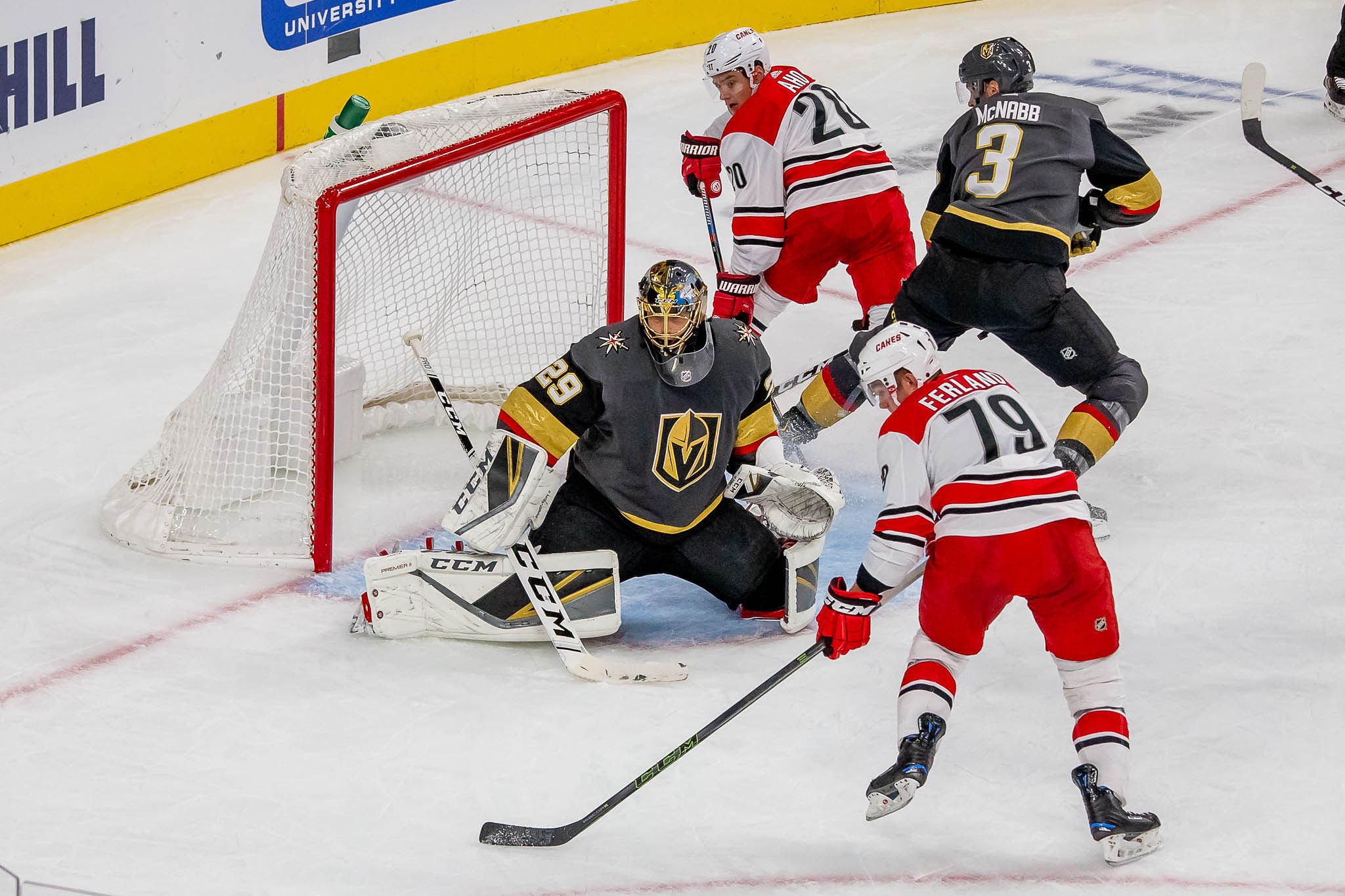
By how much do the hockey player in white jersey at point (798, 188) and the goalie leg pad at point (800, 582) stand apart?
83cm

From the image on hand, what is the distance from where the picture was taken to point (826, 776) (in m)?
3.27

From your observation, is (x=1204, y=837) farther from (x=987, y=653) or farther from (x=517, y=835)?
(x=517, y=835)

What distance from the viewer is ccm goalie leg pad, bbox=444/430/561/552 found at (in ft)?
11.7

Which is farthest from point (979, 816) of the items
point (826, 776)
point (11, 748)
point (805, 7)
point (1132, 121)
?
point (805, 7)

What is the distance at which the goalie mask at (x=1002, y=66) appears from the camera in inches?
166

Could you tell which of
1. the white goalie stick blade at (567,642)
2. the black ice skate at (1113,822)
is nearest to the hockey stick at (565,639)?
the white goalie stick blade at (567,642)

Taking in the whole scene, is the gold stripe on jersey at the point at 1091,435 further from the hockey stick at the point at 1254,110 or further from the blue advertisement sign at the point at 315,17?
the blue advertisement sign at the point at 315,17

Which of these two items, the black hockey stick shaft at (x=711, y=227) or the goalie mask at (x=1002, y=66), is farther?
the black hockey stick shaft at (x=711, y=227)

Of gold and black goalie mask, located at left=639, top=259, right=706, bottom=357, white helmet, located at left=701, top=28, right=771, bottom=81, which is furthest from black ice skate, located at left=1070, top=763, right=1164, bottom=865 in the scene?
white helmet, located at left=701, top=28, right=771, bottom=81

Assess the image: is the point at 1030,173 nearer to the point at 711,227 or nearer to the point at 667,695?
the point at 711,227

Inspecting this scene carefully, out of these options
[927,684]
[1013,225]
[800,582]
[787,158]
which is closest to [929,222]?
[1013,225]

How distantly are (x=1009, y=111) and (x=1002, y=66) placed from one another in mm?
161

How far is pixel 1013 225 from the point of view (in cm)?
405

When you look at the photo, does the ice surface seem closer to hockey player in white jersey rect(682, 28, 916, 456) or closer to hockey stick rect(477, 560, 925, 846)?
hockey stick rect(477, 560, 925, 846)
